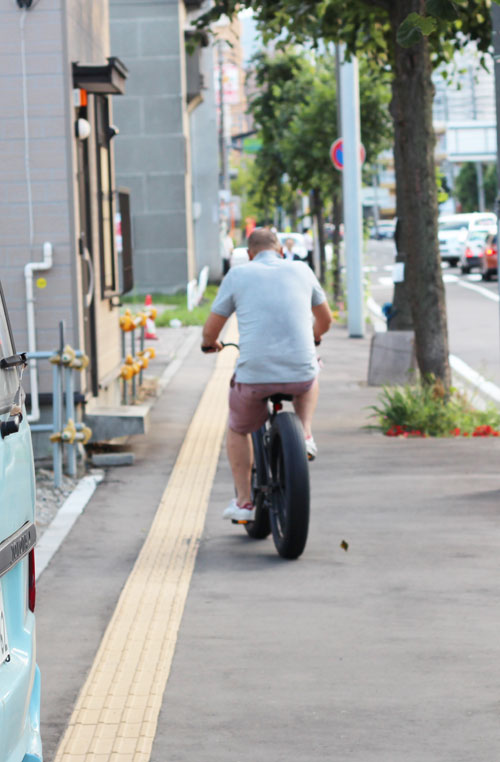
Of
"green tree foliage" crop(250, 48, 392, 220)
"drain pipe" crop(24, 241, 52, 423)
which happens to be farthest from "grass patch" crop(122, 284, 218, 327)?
"drain pipe" crop(24, 241, 52, 423)

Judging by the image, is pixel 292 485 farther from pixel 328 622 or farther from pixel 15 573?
pixel 15 573

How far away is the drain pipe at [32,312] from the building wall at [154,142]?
22960mm

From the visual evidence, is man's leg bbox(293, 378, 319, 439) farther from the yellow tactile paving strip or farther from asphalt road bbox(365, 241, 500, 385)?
asphalt road bbox(365, 241, 500, 385)

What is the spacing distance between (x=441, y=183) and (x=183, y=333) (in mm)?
6457

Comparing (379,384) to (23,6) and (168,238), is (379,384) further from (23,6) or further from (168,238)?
(168,238)

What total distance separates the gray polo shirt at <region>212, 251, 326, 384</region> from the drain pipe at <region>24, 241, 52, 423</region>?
3.10 meters

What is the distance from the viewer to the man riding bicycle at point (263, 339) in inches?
289

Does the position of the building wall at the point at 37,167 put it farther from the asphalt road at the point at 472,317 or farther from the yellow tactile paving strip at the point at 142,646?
the asphalt road at the point at 472,317

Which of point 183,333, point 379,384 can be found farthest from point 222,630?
point 183,333

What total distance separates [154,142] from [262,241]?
26127mm

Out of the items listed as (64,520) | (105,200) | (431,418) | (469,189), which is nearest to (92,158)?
(105,200)

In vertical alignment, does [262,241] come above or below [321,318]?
above

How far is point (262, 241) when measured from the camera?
7.60m

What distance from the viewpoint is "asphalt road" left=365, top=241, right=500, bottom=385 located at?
Answer: 61.0 feet
